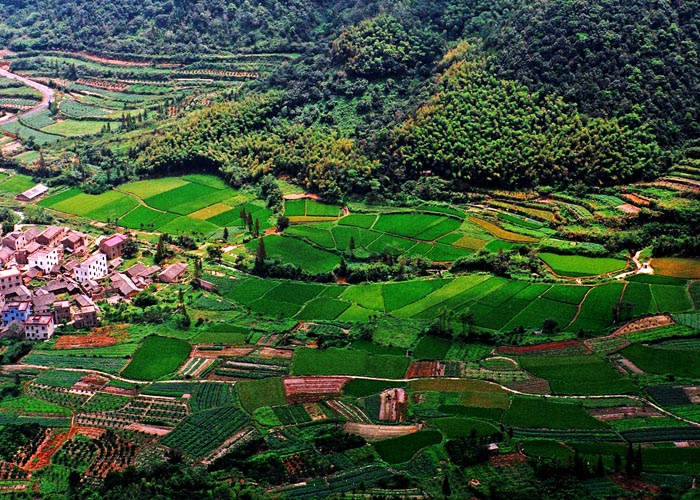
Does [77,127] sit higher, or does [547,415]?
[77,127]

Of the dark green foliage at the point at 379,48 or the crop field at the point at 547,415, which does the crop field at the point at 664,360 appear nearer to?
the crop field at the point at 547,415

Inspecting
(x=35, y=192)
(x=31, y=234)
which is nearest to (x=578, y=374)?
(x=31, y=234)

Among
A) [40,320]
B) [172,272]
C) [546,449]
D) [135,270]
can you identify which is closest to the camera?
[546,449]

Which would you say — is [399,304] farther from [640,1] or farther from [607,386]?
[640,1]

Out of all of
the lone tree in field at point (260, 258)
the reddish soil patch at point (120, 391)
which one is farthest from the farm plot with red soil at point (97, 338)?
the lone tree in field at point (260, 258)

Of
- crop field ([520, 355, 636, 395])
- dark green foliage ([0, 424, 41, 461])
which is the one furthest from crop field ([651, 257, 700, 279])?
dark green foliage ([0, 424, 41, 461])

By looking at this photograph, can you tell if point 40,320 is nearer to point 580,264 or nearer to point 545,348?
point 545,348

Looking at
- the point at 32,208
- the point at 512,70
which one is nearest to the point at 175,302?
the point at 32,208
